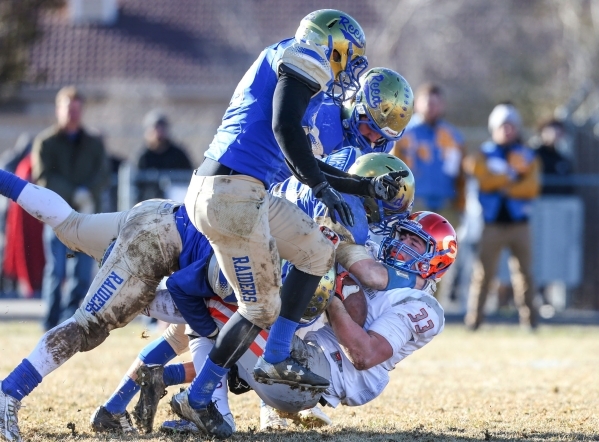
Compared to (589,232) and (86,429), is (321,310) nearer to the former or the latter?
(86,429)

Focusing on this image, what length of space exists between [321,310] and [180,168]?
640 centimetres

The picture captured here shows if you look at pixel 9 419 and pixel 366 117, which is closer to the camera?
pixel 9 419

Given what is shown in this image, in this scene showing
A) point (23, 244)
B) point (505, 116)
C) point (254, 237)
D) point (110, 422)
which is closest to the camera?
point (254, 237)

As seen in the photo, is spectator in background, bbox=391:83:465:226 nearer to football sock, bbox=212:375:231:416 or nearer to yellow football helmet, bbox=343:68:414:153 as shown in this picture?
yellow football helmet, bbox=343:68:414:153

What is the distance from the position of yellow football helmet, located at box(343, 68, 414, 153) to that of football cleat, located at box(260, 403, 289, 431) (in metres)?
1.51

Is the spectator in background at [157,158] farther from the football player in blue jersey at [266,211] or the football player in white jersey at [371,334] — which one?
the football player in blue jersey at [266,211]

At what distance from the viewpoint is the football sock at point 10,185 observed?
15.7ft

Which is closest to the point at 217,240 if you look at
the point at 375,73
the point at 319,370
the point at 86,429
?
the point at 319,370

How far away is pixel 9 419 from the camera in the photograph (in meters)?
4.36

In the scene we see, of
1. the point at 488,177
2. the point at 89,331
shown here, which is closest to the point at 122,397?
the point at 89,331

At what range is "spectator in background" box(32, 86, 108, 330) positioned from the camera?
29.6 feet

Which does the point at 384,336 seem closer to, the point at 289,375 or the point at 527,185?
the point at 289,375

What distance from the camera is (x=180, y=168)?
35.7ft

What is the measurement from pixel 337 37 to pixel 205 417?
5.87 feet
